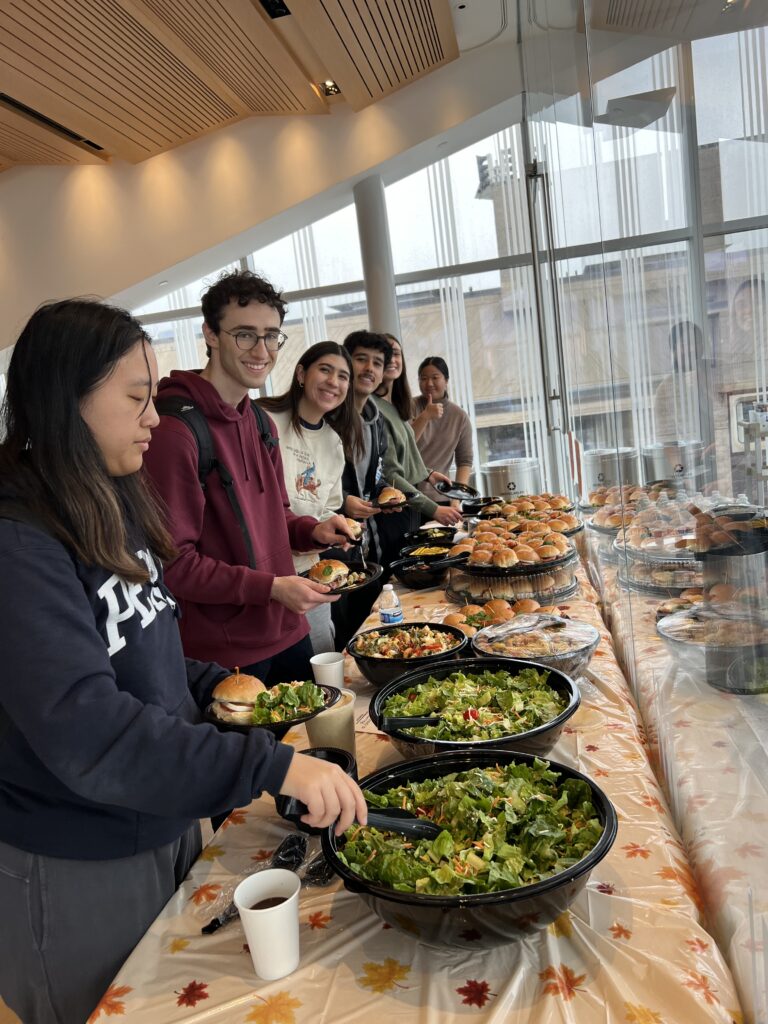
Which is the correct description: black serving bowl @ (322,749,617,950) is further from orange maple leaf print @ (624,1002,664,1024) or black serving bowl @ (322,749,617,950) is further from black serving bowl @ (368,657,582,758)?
black serving bowl @ (368,657,582,758)

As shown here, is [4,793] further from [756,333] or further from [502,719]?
[756,333]

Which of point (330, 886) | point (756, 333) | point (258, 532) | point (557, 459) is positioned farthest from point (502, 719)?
point (557, 459)

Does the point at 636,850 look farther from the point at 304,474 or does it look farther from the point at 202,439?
the point at 304,474

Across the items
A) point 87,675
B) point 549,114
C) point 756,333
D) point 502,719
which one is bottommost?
point 502,719

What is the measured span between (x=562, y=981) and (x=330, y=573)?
4.65 feet

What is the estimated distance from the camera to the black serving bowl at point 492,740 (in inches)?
42.5

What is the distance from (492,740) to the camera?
42.1 inches

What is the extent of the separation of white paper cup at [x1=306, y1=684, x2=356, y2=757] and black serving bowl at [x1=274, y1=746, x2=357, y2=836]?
0.31ft

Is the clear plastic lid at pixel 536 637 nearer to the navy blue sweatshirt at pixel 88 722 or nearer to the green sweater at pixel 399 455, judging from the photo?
the navy blue sweatshirt at pixel 88 722

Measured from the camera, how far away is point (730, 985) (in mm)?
741

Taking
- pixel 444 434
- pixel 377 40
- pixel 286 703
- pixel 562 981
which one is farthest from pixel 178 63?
pixel 562 981

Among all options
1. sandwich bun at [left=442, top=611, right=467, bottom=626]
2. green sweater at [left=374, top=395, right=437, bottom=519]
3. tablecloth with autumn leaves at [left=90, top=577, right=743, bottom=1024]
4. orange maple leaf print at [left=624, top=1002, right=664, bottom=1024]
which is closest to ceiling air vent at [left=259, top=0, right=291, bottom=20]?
green sweater at [left=374, top=395, right=437, bottom=519]

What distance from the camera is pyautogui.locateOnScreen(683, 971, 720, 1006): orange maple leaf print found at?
0.71m

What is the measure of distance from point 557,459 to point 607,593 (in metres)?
2.99
